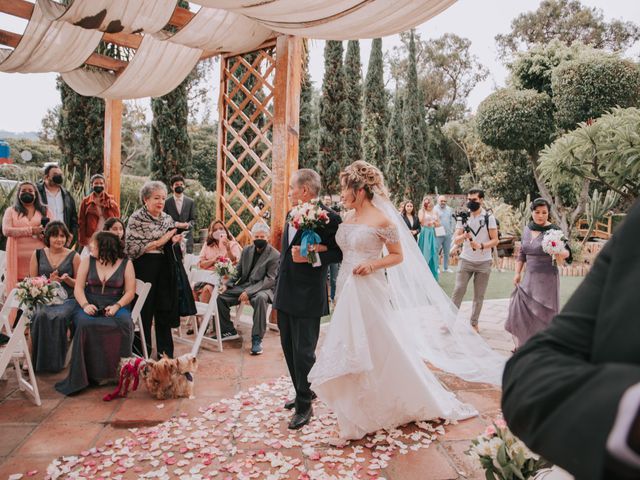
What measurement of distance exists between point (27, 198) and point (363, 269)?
171 inches

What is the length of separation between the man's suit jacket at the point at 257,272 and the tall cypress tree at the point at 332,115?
12.3 meters

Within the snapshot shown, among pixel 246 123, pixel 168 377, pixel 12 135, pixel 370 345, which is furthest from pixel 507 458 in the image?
pixel 12 135

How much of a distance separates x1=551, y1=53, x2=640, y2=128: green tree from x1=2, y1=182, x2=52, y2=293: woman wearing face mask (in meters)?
15.9

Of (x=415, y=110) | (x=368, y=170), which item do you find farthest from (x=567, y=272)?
(x=415, y=110)

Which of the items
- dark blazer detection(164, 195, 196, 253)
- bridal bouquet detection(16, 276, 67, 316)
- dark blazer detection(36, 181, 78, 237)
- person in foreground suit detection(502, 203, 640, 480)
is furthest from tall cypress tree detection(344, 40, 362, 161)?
person in foreground suit detection(502, 203, 640, 480)

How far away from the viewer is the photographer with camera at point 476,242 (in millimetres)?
6309

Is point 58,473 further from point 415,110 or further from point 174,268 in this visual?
point 415,110

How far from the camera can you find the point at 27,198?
569 cm

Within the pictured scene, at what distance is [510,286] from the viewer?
10305 mm

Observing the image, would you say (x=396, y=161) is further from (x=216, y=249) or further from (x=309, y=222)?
(x=309, y=222)

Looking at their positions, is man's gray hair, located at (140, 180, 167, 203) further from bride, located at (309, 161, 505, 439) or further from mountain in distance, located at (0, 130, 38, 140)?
mountain in distance, located at (0, 130, 38, 140)

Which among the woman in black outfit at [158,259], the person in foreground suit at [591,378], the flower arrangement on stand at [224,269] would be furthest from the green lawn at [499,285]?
the person in foreground suit at [591,378]

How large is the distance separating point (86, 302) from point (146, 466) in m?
2.10

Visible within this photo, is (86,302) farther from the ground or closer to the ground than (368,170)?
closer to the ground
